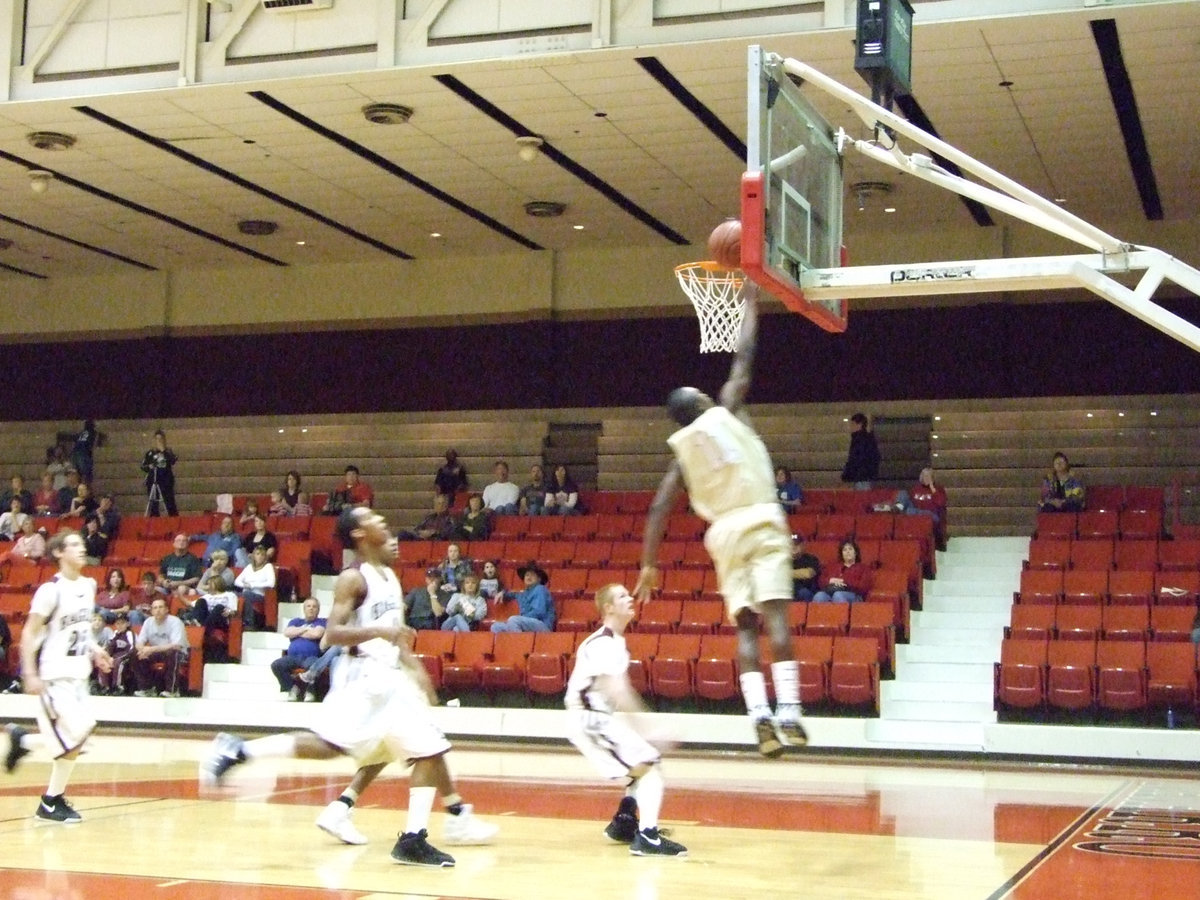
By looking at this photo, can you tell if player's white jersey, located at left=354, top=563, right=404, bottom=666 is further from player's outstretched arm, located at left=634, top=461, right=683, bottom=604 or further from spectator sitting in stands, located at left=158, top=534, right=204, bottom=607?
spectator sitting in stands, located at left=158, top=534, right=204, bottom=607

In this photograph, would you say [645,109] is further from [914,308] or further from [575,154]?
[914,308]

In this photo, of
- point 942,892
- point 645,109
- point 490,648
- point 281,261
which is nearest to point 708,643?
point 490,648

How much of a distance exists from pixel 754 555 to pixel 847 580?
9771 millimetres

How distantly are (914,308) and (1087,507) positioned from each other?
433 cm

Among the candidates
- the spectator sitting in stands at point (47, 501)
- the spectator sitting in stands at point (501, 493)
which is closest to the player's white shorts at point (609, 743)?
the spectator sitting in stands at point (501, 493)

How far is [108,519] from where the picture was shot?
69.3ft

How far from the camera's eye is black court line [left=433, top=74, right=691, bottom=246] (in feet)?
50.4

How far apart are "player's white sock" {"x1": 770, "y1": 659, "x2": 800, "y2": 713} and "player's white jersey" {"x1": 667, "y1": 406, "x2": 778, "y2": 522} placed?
74cm

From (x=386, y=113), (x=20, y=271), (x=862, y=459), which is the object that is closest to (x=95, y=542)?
(x=20, y=271)

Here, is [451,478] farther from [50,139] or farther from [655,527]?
[655,527]

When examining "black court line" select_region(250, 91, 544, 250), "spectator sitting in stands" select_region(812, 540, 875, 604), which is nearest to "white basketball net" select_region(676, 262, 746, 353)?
"spectator sitting in stands" select_region(812, 540, 875, 604)

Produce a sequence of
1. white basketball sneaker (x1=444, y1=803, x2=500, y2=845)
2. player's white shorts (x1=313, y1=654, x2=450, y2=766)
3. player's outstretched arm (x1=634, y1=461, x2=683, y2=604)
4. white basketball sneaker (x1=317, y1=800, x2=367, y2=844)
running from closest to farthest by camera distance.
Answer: player's outstretched arm (x1=634, y1=461, x2=683, y2=604), player's white shorts (x1=313, y1=654, x2=450, y2=766), white basketball sneaker (x1=317, y1=800, x2=367, y2=844), white basketball sneaker (x1=444, y1=803, x2=500, y2=845)

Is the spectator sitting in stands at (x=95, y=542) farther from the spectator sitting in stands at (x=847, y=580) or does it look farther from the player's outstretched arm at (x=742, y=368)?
the player's outstretched arm at (x=742, y=368)

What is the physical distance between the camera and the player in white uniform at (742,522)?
665 centimetres
